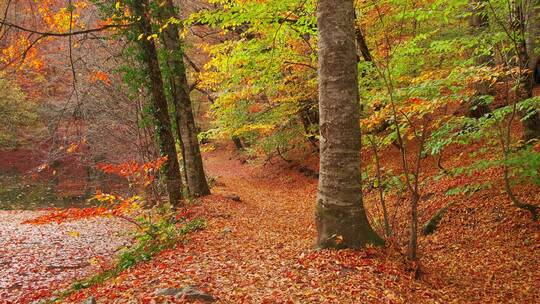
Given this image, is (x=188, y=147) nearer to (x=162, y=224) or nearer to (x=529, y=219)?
(x=162, y=224)

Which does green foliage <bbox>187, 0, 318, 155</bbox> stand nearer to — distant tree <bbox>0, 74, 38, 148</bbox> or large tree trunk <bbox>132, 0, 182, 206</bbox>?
large tree trunk <bbox>132, 0, 182, 206</bbox>

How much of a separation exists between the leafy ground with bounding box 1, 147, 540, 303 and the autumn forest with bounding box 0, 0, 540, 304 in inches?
1.2

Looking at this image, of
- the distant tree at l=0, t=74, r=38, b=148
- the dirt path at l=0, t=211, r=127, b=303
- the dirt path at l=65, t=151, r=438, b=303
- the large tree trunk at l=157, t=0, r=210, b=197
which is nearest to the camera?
the dirt path at l=65, t=151, r=438, b=303

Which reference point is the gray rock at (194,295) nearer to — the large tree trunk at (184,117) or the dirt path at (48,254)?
the dirt path at (48,254)

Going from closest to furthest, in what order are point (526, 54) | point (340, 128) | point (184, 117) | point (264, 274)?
point (264, 274) < point (340, 128) < point (526, 54) < point (184, 117)

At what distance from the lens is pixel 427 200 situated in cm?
944

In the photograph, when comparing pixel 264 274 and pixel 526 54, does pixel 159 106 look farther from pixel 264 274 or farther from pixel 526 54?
pixel 526 54

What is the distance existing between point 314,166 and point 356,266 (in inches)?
497

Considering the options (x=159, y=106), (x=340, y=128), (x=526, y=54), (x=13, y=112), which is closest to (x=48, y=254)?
(x=159, y=106)

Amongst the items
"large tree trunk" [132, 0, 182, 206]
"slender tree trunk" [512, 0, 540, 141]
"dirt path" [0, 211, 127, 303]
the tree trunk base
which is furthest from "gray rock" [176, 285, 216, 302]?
"slender tree trunk" [512, 0, 540, 141]

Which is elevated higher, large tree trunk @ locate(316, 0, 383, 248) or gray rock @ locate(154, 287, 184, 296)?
large tree trunk @ locate(316, 0, 383, 248)

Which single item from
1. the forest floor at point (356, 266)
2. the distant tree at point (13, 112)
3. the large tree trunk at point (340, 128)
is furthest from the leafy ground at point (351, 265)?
the distant tree at point (13, 112)

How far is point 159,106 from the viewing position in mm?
9914

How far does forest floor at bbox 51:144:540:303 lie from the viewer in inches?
180
